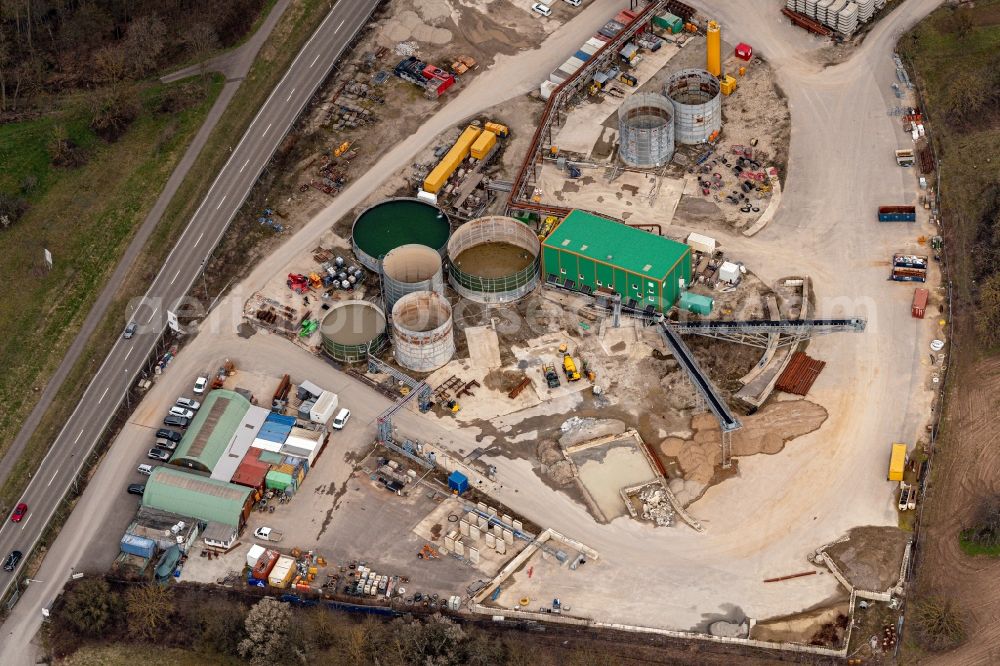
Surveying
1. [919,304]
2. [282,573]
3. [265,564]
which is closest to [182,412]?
[265,564]

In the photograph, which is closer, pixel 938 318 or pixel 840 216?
pixel 938 318

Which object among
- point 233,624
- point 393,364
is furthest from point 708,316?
point 233,624

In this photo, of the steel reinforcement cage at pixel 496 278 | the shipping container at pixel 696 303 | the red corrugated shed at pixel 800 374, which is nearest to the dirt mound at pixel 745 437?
the red corrugated shed at pixel 800 374

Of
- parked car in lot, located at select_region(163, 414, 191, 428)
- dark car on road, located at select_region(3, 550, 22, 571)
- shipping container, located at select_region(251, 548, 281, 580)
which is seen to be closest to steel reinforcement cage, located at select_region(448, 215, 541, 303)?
parked car in lot, located at select_region(163, 414, 191, 428)

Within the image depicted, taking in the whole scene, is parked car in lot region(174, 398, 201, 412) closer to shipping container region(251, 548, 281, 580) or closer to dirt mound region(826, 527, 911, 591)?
shipping container region(251, 548, 281, 580)

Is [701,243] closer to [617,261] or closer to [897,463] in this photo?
[617,261]

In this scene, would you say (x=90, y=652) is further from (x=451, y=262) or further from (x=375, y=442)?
(x=451, y=262)

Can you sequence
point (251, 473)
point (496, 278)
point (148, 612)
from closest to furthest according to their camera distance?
point (148, 612)
point (251, 473)
point (496, 278)
